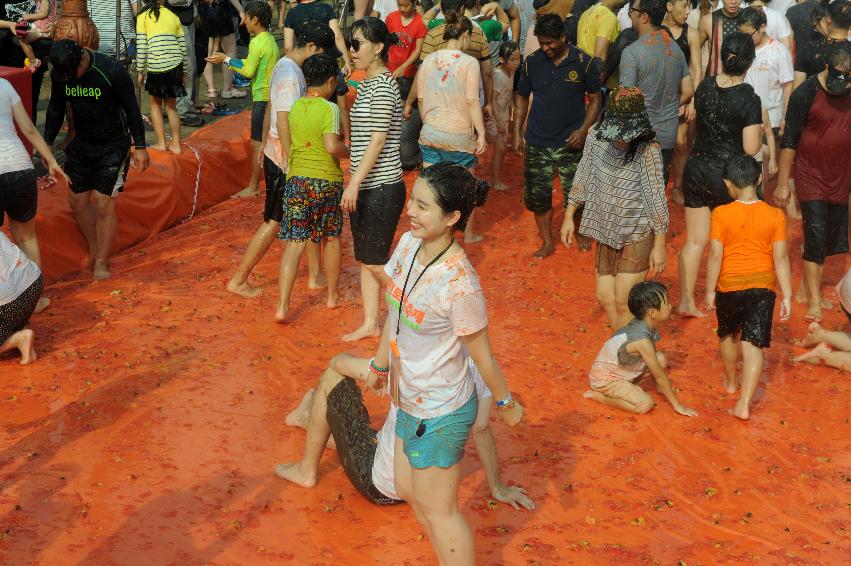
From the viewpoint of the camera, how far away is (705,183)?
780 centimetres

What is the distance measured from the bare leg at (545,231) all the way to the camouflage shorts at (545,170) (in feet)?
0.16

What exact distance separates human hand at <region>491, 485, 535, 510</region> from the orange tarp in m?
0.04

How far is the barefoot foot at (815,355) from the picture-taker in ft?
24.6

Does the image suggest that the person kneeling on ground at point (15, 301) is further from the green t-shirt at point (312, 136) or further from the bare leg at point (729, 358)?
the bare leg at point (729, 358)

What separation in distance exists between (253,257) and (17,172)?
1770 mm

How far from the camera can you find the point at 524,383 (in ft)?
23.0

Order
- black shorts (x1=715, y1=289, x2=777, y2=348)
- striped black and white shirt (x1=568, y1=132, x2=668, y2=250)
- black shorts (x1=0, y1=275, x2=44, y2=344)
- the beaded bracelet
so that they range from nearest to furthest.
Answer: the beaded bracelet < black shorts (x1=715, y1=289, x2=777, y2=348) < black shorts (x1=0, y1=275, x2=44, y2=344) < striped black and white shirt (x1=568, y1=132, x2=668, y2=250)

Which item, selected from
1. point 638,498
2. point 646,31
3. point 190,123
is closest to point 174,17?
point 190,123

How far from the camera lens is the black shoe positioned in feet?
40.6

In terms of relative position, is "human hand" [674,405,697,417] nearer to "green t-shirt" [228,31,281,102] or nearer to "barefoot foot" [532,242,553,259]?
"barefoot foot" [532,242,553,259]

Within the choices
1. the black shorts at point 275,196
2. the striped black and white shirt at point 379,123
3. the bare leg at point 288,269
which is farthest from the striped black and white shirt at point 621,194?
the black shorts at point 275,196

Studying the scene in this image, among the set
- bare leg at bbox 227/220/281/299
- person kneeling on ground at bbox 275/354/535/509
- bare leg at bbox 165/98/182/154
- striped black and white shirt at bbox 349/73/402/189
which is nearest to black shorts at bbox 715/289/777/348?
person kneeling on ground at bbox 275/354/535/509

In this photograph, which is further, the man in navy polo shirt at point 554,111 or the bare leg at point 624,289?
the man in navy polo shirt at point 554,111

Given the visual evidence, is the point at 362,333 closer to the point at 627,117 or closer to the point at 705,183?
the point at 627,117
